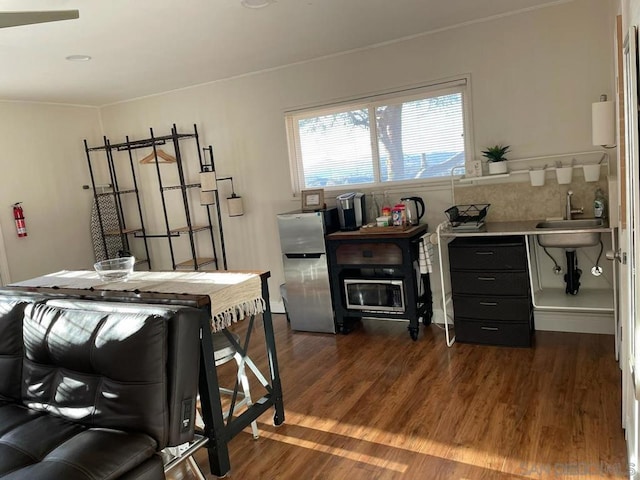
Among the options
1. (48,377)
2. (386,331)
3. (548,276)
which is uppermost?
(48,377)

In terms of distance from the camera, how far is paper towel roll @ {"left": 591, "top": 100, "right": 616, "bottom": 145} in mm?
2836

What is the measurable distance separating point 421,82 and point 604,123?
4.82 ft

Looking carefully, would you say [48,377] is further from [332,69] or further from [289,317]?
[332,69]

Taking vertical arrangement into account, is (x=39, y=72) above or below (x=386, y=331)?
above

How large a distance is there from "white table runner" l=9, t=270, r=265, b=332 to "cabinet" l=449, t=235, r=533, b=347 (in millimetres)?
1673

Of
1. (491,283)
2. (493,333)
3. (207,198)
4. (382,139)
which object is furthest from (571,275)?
(207,198)

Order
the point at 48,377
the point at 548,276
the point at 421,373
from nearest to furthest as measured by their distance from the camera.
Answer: the point at 48,377 → the point at 421,373 → the point at 548,276

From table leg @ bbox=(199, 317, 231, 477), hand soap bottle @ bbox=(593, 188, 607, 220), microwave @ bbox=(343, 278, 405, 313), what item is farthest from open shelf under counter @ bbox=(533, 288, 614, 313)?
table leg @ bbox=(199, 317, 231, 477)

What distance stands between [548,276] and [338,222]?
1724 mm

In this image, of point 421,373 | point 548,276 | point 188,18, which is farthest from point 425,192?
point 188,18

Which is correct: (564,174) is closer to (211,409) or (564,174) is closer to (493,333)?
(493,333)

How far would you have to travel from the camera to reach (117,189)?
213 inches

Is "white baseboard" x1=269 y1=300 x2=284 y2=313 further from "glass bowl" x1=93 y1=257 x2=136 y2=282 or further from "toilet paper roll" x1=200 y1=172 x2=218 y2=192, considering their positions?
"glass bowl" x1=93 y1=257 x2=136 y2=282

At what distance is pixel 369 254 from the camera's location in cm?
391
